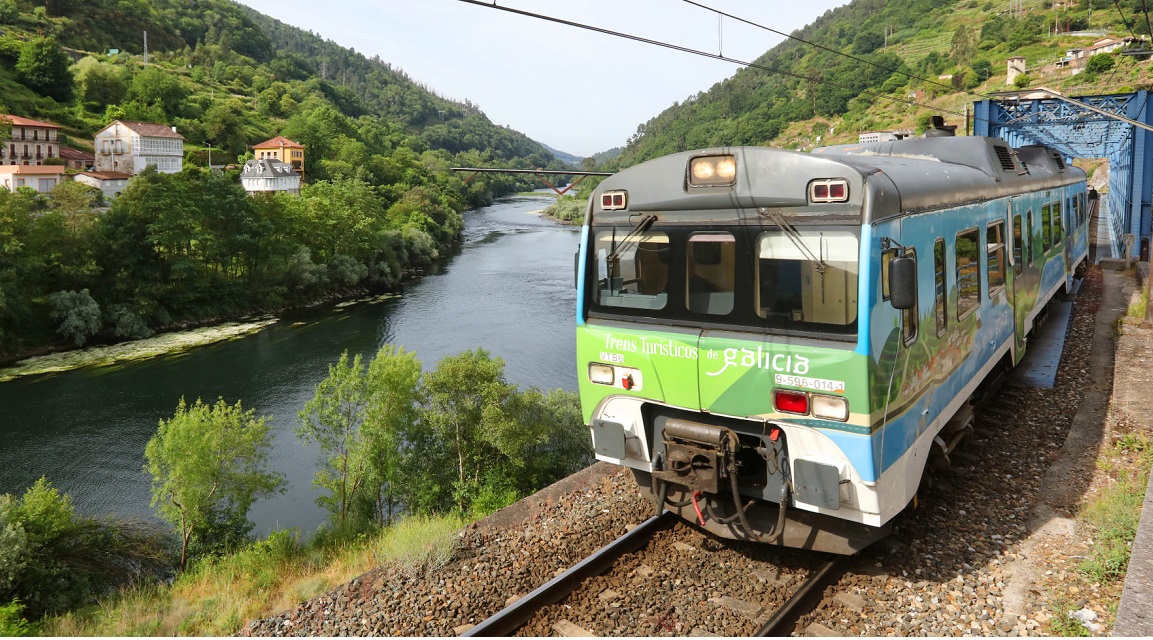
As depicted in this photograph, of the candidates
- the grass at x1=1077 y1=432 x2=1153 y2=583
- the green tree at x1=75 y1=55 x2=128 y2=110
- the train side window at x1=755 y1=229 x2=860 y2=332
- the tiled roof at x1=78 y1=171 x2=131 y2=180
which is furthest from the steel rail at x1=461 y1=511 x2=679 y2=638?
the green tree at x1=75 y1=55 x2=128 y2=110

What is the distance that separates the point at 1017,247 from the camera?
886 cm

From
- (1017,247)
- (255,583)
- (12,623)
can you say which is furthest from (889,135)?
(12,623)

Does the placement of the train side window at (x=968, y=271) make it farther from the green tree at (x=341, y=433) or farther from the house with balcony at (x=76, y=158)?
the house with balcony at (x=76, y=158)

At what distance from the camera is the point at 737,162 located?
5.62 m

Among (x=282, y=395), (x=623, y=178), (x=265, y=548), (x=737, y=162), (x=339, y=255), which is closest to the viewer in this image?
(x=737, y=162)

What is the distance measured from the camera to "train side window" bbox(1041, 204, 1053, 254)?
418 inches

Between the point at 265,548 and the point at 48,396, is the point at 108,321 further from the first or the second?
the point at 265,548

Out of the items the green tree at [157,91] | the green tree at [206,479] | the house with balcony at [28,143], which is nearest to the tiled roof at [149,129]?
the house with balcony at [28,143]

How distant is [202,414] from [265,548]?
625 centimetres

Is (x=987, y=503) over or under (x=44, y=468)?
over

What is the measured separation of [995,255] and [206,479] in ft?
49.3

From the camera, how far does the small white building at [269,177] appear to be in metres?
68.9

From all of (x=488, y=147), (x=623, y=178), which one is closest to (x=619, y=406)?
(x=623, y=178)

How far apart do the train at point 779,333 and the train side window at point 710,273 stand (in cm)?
1
